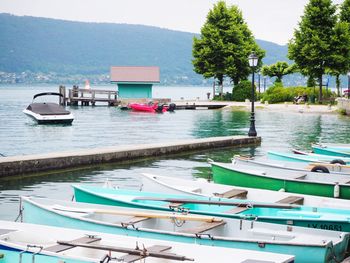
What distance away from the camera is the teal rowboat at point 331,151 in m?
22.9

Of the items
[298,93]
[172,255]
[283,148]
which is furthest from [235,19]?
[172,255]

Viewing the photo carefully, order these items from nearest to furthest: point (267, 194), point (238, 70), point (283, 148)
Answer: point (267, 194), point (283, 148), point (238, 70)

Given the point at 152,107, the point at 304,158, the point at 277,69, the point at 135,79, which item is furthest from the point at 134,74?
the point at 304,158

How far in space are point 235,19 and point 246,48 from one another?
5164 millimetres

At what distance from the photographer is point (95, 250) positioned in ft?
30.6

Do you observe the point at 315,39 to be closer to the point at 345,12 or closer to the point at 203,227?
the point at 345,12

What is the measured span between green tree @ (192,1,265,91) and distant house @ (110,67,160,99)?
6330 mm

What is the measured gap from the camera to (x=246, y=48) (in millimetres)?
88062

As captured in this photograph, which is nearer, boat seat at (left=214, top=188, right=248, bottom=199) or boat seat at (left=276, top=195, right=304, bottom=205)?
boat seat at (left=276, top=195, right=304, bottom=205)

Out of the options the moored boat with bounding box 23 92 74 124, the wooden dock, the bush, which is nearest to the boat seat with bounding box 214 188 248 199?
the moored boat with bounding box 23 92 74 124

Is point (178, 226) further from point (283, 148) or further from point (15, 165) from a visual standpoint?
point (283, 148)

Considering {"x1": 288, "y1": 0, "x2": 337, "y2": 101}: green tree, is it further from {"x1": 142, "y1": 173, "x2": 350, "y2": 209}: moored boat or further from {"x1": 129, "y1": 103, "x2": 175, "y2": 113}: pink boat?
{"x1": 142, "y1": 173, "x2": 350, "y2": 209}: moored boat

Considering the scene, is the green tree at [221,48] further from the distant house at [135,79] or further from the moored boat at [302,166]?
the moored boat at [302,166]

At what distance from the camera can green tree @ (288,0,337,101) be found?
72.4m
